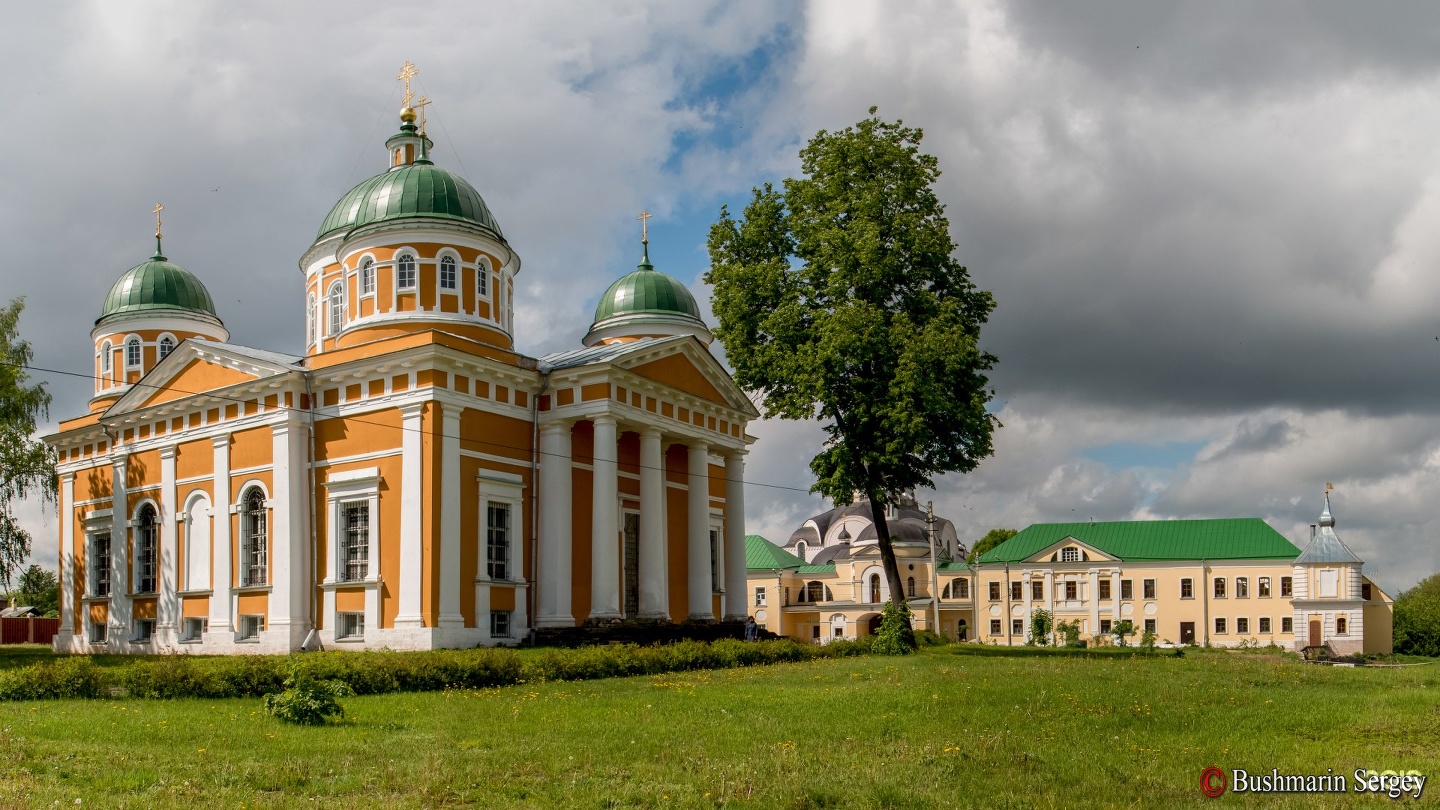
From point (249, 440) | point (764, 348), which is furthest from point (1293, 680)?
point (249, 440)

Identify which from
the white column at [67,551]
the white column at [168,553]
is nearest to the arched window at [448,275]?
the white column at [168,553]

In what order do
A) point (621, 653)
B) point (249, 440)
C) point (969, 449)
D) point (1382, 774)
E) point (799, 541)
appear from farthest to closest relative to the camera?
point (799, 541)
point (969, 449)
point (249, 440)
point (621, 653)
point (1382, 774)

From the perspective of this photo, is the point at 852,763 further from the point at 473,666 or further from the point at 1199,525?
the point at 1199,525

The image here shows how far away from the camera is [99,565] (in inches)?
1356

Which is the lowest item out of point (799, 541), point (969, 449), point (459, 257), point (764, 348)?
point (799, 541)

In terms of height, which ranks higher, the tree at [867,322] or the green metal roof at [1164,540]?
the tree at [867,322]

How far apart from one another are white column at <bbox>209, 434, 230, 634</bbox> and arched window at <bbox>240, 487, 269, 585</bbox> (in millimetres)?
466

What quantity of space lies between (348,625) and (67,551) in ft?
45.1

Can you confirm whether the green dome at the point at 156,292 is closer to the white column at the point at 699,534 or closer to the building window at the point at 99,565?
the building window at the point at 99,565

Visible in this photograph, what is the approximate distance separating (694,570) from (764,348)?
6.05m

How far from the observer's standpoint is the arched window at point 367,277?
3008 cm

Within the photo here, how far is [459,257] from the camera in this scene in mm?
30141

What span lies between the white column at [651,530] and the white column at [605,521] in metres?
1.17

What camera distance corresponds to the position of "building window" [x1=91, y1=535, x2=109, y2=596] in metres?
34.2
